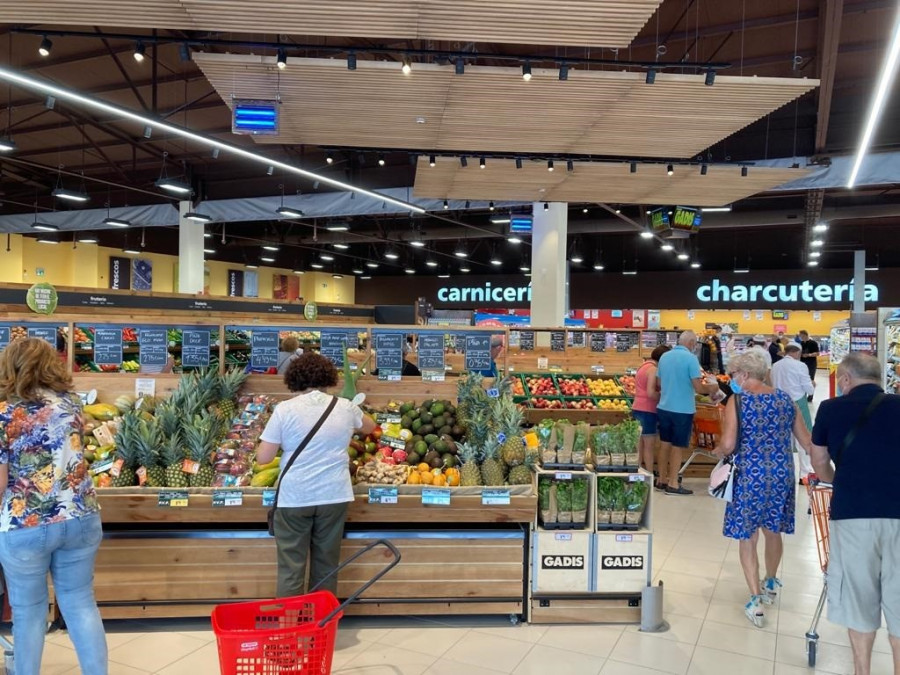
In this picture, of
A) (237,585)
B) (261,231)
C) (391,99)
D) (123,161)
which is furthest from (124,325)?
(261,231)

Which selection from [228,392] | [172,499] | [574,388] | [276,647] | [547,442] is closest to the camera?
[276,647]

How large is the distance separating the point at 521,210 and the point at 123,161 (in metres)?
9.76

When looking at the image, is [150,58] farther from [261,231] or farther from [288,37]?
[261,231]

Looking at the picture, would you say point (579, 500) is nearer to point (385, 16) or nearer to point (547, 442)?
point (547, 442)

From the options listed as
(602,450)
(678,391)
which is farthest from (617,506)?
(678,391)

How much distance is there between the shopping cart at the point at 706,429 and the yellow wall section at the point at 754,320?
55.0 ft

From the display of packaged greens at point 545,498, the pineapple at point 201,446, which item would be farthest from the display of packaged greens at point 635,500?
the pineapple at point 201,446

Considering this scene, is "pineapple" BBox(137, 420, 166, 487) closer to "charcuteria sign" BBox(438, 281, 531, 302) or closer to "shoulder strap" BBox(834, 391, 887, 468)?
"shoulder strap" BBox(834, 391, 887, 468)

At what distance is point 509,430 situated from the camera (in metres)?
3.96

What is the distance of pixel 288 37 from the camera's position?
8727 mm

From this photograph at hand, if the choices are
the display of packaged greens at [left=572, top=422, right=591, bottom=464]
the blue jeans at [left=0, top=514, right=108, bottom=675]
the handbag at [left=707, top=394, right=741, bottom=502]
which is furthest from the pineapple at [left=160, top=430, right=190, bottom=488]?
the handbag at [left=707, top=394, right=741, bottom=502]

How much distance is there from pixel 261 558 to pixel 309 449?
36.4 inches

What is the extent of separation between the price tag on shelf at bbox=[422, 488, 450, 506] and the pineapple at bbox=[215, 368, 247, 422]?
1535 millimetres

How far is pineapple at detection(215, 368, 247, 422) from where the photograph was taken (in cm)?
432
